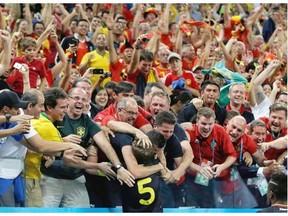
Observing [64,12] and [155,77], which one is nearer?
[155,77]

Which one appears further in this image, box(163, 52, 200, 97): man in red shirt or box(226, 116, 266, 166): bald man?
box(163, 52, 200, 97): man in red shirt

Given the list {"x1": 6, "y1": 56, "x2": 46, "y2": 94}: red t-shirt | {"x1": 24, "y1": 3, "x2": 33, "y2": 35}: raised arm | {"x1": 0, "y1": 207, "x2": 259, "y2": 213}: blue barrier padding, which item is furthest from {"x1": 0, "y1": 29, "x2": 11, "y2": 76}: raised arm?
{"x1": 24, "y1": 3, "x2": 33, "y2": 35}: raised arm

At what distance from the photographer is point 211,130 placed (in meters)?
10.3

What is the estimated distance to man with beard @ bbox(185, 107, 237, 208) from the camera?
9.66m

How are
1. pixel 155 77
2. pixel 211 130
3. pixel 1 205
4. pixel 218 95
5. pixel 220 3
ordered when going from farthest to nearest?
pixel 220 3 → pixel 155 77 → pixel 218 95 → pixel 211 130 → pixel 1 205

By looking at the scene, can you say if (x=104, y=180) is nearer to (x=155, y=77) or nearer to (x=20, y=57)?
(x=20, y=57)

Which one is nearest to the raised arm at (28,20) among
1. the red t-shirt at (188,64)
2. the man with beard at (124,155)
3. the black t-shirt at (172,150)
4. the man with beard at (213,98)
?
the red t-shirt at (188,64)

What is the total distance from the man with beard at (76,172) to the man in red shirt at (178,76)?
4.42 meters

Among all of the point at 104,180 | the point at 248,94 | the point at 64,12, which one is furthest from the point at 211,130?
the point at 64,12

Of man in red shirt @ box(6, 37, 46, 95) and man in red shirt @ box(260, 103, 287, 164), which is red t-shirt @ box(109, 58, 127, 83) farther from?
man in red shirt @ box(260, 103, 287, 164)

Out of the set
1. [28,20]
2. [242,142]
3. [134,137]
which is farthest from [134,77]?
[134,137]

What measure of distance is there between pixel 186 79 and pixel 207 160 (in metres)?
4.14

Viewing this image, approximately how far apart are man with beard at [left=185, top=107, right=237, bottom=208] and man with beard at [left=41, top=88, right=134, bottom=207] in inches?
34.8

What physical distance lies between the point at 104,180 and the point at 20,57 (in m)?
3.46
